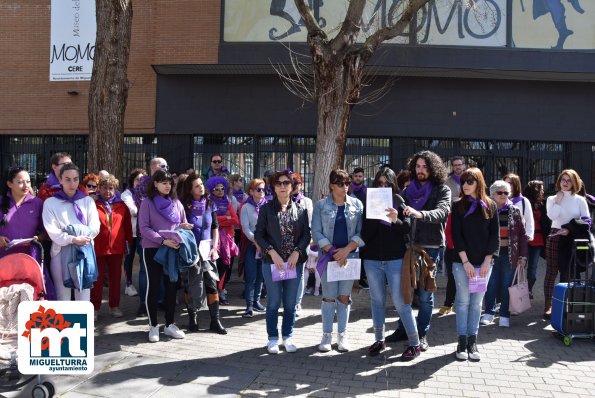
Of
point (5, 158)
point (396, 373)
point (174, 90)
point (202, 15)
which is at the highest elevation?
point (202, 15)

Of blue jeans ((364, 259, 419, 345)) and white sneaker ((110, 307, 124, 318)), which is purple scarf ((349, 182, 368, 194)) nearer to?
blue jeans ((364, 259, 419, 345))

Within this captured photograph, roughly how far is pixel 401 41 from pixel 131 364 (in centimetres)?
1044

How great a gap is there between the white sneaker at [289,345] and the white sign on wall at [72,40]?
11249mm

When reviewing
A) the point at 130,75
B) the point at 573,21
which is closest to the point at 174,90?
the point at 130,75

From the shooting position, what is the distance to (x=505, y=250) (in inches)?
254

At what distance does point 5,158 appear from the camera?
14875 millimetres

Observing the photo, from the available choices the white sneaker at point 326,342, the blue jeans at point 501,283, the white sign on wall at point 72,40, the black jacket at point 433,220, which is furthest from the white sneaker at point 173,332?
the white sign on wall at point 72,40

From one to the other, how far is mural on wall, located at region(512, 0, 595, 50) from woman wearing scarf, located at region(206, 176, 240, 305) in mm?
9376

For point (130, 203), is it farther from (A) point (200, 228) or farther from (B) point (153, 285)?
(B) point (153, 285)

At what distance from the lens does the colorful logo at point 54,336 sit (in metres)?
3.98

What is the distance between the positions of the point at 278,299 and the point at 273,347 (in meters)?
0.50

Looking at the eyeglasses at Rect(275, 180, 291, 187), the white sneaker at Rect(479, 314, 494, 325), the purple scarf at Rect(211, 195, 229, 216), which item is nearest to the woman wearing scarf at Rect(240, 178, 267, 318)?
the purple scarf at Rect(211, 195, 229, 216)

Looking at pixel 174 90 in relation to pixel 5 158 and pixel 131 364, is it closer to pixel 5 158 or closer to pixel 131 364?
pixel 5 158

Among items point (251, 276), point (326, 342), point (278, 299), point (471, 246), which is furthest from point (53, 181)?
point (471, 246)
